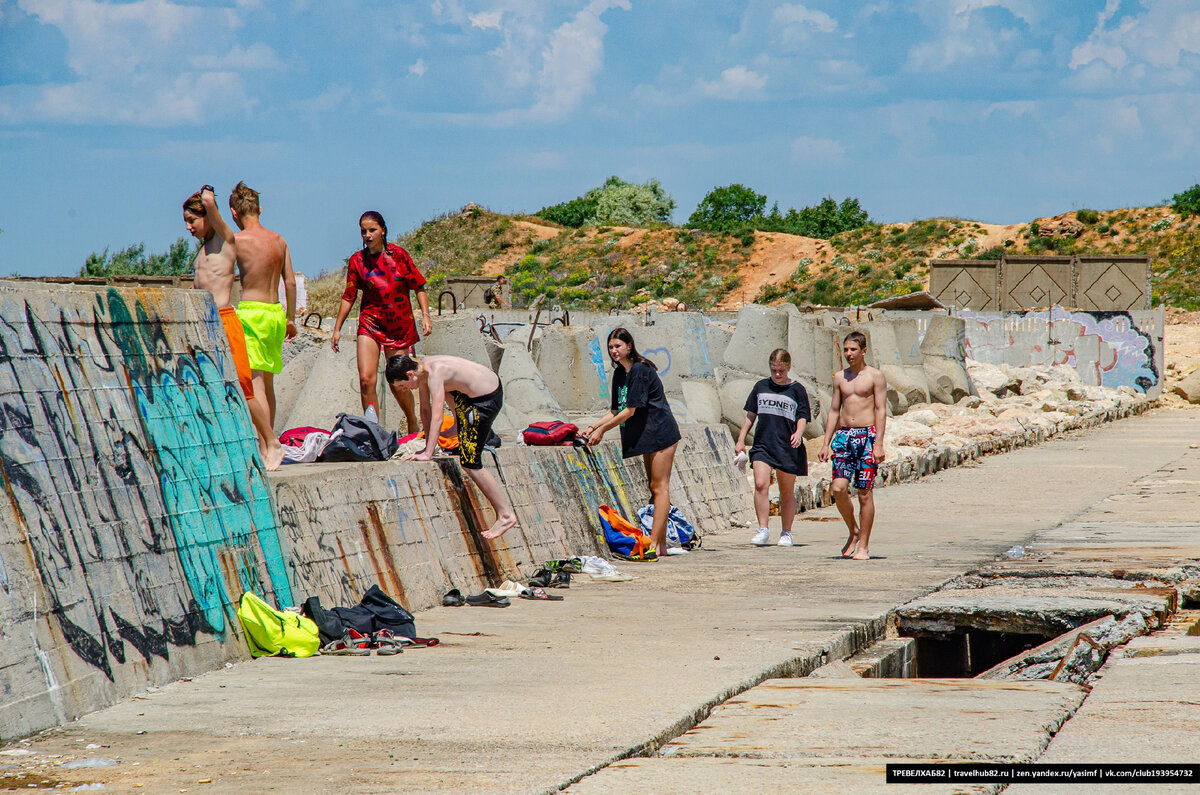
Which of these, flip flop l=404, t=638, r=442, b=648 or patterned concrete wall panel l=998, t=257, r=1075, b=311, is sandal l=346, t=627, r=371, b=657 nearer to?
flip flop l=404, t=638, r=442, b=648

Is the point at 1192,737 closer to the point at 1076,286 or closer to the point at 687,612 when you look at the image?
the point at 687,612

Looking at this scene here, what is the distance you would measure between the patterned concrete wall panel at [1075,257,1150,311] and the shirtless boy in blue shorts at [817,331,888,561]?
32601 mm

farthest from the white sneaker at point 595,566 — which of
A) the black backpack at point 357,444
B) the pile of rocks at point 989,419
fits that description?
the pile of rocks at point 989,419

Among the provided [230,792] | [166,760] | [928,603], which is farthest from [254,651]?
[928,603]

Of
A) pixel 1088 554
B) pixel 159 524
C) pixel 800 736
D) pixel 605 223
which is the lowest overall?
pixel 1088 554

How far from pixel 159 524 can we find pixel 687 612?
3023 millimetres

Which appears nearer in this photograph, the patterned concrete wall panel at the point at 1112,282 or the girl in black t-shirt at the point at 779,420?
the girl in black t-shirt at the point at 779,420

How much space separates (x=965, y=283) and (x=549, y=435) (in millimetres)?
35037

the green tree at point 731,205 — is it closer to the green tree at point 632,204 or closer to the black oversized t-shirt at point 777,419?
the green tree at point 632,204

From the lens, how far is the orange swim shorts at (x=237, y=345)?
282 inches

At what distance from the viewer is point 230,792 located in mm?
3799

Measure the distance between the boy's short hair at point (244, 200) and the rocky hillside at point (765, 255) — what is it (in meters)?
49.0

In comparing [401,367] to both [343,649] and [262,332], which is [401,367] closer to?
[262,332]

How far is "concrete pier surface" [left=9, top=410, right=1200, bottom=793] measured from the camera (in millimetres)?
4008
